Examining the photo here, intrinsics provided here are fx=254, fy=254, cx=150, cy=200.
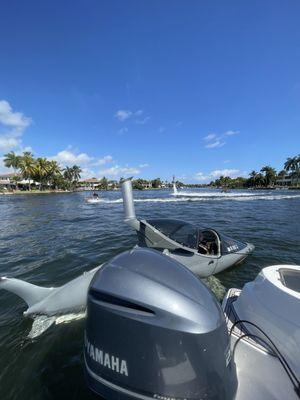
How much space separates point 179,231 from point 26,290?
371cm

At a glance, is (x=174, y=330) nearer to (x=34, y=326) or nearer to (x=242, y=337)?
(x=242, y=337)

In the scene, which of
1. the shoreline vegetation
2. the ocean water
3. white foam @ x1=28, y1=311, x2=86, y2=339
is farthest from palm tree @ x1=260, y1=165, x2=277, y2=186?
white foam @ x1=28, y1=311, x2=86, y2=339

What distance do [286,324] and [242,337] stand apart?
18.7 inches

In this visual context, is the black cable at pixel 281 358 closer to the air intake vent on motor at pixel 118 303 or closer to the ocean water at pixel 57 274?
the air intake vent on motor at pixel 118 303

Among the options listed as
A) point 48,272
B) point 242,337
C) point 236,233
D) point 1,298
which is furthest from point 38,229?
point 242,337

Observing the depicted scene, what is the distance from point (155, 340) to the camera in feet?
5.83

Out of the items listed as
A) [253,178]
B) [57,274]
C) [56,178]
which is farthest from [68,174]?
[57,274]

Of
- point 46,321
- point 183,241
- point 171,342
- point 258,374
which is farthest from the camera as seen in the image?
point 183,241

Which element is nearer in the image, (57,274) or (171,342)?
(171,342)

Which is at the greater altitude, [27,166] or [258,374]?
[27,166]

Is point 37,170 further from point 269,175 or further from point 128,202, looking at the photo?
point 269,175

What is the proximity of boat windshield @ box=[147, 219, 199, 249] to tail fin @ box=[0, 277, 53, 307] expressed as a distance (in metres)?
3.17

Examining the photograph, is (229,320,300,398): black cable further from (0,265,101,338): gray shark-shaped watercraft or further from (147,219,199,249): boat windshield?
(147,219,199,249): boat windshield

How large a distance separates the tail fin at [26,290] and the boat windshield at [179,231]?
317 cm
